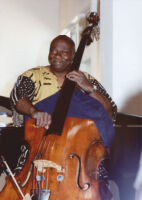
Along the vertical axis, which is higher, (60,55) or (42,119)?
(60,55)

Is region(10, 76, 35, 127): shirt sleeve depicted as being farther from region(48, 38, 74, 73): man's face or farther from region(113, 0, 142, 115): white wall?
region(113, 0, 142, 115): white wall

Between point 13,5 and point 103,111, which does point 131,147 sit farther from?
point 13,5

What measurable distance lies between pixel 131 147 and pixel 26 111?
2.27ft

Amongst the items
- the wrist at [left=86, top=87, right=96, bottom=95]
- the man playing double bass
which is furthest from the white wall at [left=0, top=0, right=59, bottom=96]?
the wrist at [left=86, top=87, right=96, bottom=95]

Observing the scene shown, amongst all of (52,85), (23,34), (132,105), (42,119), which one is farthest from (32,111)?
(23,34)

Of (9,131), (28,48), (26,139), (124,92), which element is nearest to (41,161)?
(26,139)

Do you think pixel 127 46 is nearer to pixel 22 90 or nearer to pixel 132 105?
pixel 132 105

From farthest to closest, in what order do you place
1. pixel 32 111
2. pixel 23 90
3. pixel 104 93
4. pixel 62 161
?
pixel 104 93, pixel 23 90, pixel 32 111, pixel 62 161

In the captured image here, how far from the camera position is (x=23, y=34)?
13.9 ft

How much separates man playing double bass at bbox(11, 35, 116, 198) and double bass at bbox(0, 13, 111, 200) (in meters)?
0.06

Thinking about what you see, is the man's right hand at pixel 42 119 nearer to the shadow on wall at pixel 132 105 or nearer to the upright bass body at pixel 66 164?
the upright bass body at pixel 66 164

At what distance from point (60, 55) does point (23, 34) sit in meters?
3.02

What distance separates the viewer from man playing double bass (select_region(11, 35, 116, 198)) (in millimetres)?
1255

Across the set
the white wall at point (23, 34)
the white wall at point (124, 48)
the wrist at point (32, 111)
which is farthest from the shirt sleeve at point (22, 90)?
the white wall at point (23, 34)
